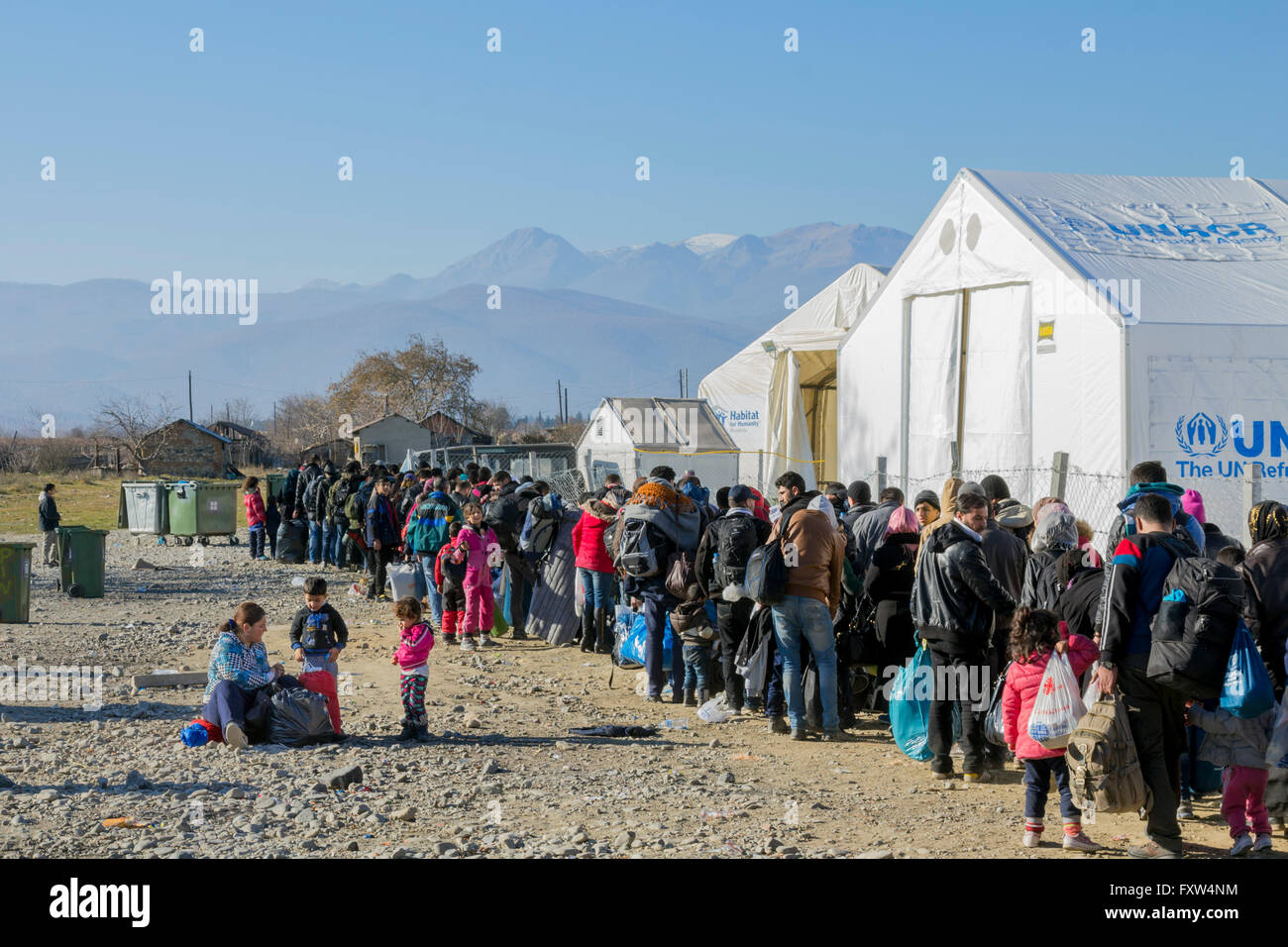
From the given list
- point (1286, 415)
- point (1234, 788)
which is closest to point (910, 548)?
point (1234, 788)

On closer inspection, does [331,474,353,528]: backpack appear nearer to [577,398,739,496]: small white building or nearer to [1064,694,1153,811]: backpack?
[577,398,739,496]: small white building

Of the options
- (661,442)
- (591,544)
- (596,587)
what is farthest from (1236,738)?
(661,442)

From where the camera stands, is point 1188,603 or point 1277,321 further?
point 1277,321

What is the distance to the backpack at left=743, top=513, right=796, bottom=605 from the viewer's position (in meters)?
8.44

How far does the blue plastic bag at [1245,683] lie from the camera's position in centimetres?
557

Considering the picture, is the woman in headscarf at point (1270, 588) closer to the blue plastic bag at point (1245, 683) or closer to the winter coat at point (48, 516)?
the blue plastic bag at point (1245, 683)

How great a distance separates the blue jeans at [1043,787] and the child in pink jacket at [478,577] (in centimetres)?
762

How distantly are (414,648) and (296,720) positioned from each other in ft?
3.12

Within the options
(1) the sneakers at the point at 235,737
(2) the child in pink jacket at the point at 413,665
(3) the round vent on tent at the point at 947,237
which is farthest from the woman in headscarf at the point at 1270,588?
(3) the round vent on tent at the point at 947,237

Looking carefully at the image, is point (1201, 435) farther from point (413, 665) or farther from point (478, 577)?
point (413, 665)

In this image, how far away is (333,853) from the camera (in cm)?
607

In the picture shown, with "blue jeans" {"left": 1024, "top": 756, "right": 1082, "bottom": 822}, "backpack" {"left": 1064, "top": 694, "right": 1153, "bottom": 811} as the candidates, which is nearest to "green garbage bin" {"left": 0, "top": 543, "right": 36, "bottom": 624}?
"blue jeans" {"left": 1024, "top": 756, "right": 1082, "bottom": 822}
